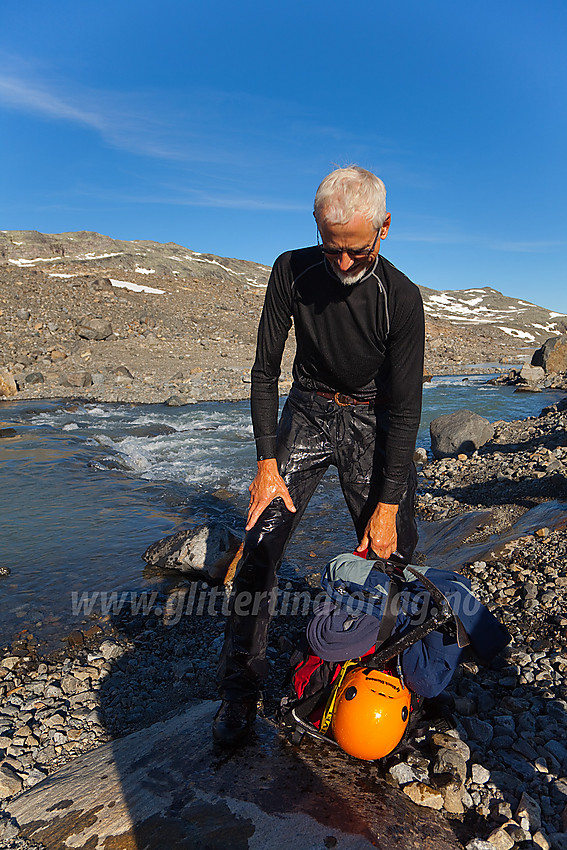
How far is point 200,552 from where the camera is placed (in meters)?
5.74

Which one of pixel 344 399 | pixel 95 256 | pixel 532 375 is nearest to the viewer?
pixel 344 399

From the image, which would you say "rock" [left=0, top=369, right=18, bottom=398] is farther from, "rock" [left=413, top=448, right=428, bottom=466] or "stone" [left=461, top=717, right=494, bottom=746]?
"stone" [left=461, top=717, right=494, bottom=746]

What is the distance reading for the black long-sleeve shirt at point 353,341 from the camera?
3.08 meters

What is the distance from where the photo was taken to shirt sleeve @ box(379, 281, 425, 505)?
3.06 meters

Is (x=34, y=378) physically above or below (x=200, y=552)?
above

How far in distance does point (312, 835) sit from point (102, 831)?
0.91m

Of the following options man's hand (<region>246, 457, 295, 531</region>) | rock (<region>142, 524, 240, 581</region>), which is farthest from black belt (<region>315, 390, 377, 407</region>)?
rock (<region>142, 524, 240, 581</region>)

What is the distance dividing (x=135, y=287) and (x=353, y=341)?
33280mm

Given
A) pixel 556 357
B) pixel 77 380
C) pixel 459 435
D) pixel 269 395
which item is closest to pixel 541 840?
pixel 269 395

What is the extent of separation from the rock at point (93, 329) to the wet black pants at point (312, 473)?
22.5 meters

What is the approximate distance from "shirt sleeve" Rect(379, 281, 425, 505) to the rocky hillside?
16.5 m

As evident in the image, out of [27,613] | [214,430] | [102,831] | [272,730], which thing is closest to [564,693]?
[272,730]

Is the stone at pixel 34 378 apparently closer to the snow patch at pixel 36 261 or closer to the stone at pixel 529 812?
the stone at pixel 529 812

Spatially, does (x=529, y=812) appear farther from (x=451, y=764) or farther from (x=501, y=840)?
(x=451, y=764)
